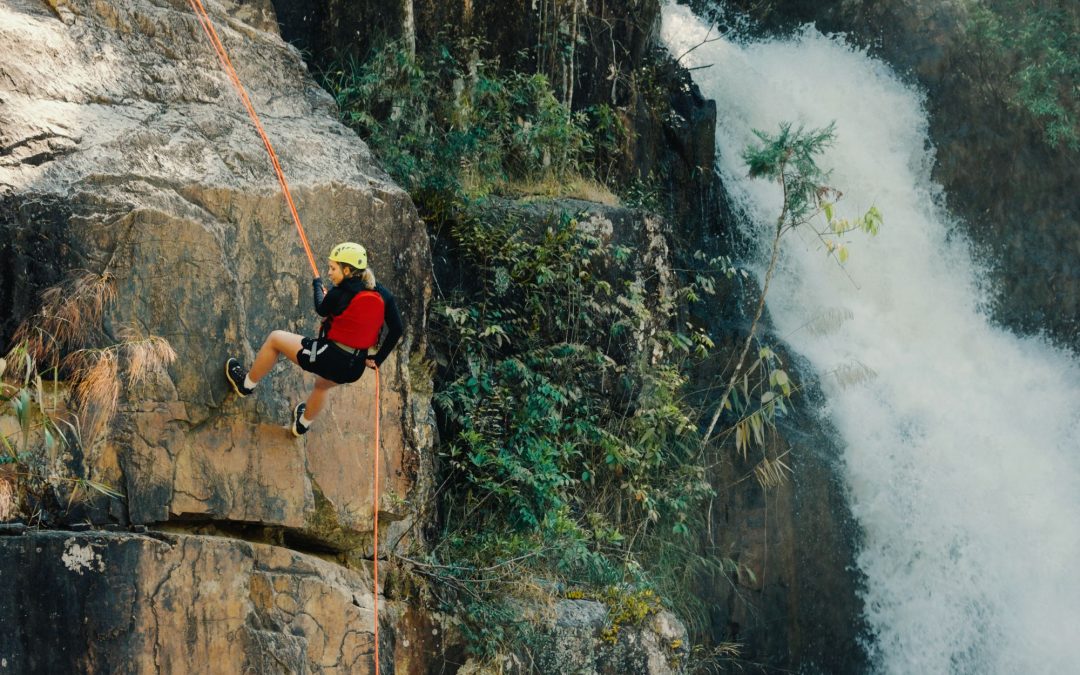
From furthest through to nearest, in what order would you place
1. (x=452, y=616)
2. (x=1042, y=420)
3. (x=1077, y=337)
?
(x=1077, y=337) < (x=1042, y=420) < (x=452, y=616)

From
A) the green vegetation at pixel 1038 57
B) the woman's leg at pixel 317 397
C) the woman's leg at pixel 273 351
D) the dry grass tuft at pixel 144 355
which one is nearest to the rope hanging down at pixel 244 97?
the woman's leg at pixel 273 351

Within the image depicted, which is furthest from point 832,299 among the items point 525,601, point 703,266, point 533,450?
point 525,601

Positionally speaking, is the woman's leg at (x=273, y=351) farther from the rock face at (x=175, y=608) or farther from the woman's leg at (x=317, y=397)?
the rock face at (x=175, y=608)

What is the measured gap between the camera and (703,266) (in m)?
12.8

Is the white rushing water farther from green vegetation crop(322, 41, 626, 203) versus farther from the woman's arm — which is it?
the woman's arm

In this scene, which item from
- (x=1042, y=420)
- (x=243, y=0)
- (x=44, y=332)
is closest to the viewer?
(x=44, y=332)

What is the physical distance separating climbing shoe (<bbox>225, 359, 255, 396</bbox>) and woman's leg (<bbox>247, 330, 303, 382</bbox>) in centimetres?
7

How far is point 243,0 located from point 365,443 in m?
4.02

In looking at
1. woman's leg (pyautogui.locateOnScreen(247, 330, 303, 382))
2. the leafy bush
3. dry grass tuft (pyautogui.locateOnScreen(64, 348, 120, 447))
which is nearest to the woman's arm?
woman's leg (pyautogui.locateOnScreen(247, 330, 303, 382))

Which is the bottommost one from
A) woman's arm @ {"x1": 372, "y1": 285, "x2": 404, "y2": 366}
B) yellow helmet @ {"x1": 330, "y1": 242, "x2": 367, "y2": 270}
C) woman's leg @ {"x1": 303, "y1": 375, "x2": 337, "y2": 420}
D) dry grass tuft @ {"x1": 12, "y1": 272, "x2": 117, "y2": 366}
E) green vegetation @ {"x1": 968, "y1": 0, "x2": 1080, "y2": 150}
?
woman's leg @ {"x1": 303, "y1": 375, "x2": 337, "y2": 420}

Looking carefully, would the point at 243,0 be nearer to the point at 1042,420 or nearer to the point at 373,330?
the point at 373,330

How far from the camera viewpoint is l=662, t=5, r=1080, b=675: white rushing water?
1169cm

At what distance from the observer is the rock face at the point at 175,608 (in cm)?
592

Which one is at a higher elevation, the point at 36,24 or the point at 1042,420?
the point at 36,24
